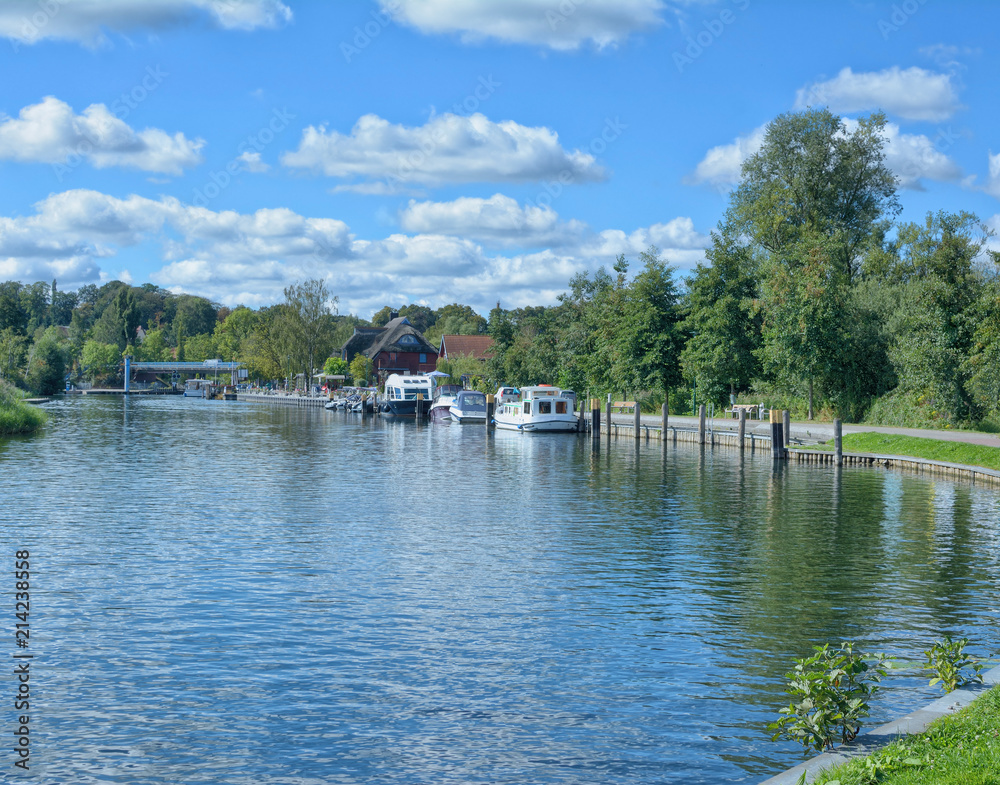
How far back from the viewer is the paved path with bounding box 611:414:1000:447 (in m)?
39.4

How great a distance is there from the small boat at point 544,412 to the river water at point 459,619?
1275 inches

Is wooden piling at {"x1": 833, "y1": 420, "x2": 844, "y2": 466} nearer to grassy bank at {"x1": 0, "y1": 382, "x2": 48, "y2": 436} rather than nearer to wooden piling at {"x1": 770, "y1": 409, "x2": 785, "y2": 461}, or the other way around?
wooden piling at {"x1": 770, "y1": 409, "x2": 785, "y2": 461}

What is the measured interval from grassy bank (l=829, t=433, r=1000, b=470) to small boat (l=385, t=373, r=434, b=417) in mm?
53222

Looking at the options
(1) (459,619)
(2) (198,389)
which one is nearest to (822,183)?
(1) (459,619)

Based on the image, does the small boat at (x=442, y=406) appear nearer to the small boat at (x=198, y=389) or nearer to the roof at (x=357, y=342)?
the roof at (x=357, y=342)

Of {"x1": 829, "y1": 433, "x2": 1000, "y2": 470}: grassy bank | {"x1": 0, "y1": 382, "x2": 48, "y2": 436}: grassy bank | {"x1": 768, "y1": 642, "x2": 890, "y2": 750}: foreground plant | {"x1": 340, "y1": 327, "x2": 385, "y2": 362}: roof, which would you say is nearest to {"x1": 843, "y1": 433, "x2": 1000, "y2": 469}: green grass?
{"x1": 829, "y1": 433, "x2": 1000, "y2": 470}: grassy bank

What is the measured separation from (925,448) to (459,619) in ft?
→ 96.2

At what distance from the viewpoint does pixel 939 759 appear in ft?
25.0

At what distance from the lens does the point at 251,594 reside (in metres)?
16.7

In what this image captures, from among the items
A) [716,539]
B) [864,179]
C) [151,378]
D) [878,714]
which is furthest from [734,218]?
[151,378]

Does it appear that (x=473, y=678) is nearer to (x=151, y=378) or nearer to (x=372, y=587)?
(x=372, y=587)

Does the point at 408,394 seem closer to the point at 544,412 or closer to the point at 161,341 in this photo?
the point at 544,412

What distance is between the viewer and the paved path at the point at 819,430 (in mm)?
39406

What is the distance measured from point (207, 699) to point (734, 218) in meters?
61.0
